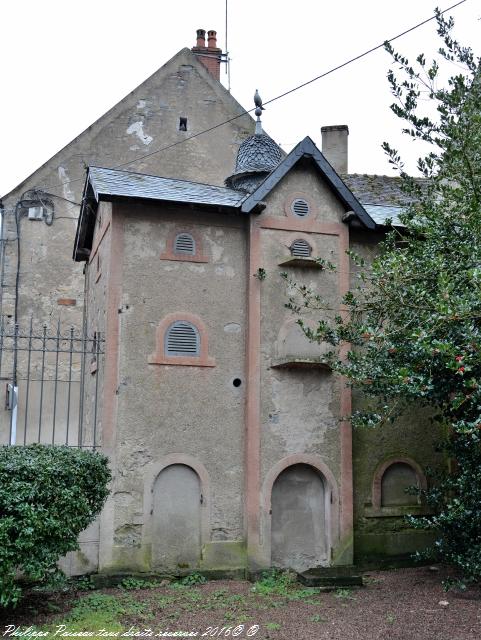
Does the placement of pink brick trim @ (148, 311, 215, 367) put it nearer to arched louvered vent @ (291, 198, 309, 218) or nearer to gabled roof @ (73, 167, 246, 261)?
gabled roof @ (73, 167, 246, 261)

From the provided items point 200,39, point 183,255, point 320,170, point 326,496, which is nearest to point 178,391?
point 183,255

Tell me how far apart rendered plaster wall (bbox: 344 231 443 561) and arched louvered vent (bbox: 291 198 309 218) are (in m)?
1.30

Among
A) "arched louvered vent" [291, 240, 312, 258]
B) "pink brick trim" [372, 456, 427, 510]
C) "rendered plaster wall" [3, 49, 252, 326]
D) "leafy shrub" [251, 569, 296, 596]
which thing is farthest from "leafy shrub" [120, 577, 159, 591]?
"rendered plaster wall" [3, 49, 252, 326]

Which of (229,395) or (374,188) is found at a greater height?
(374,188)

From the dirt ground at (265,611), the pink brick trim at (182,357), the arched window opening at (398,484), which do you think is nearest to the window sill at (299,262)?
the pink brick trim at (182,357)

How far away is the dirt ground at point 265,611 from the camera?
747 cm

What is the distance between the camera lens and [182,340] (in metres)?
10.5

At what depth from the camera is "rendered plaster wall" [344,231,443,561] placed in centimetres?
1079

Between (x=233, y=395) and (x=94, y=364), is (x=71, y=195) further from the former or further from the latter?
(x=233, y=395)

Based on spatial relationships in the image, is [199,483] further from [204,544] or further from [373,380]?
[373,380]

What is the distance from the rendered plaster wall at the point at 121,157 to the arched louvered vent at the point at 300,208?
7.78 m

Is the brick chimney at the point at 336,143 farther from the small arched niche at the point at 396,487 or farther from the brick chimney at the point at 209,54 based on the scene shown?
the small arched niche at the point at 396,487

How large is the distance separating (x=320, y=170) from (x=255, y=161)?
6.63ft

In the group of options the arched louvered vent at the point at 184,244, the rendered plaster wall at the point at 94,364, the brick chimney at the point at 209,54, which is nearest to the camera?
the rendered plaster wall at the point at 94,364
